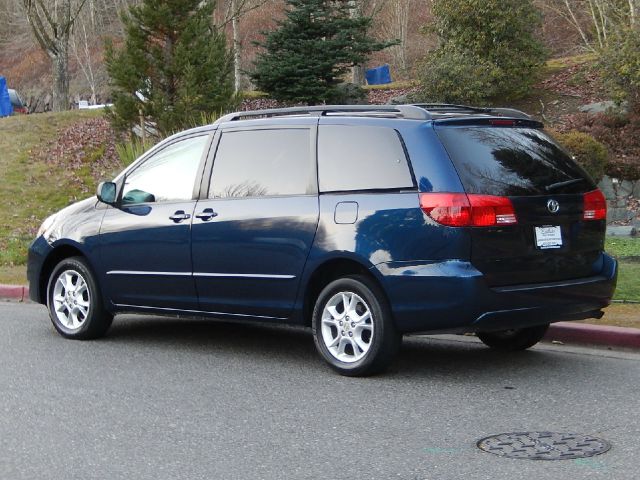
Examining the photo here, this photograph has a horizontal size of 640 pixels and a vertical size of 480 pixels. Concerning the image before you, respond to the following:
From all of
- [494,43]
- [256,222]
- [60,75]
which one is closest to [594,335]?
[256,222]

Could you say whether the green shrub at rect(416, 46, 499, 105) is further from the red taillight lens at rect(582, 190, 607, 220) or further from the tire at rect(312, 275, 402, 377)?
the tire at rect(312, 275, 402, 377)

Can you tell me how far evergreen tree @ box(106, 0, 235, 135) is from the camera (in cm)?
2005

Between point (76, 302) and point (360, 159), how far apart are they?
10.4ft

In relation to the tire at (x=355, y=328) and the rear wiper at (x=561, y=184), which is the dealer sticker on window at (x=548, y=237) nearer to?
the rear wiper at (x=561, y=184)

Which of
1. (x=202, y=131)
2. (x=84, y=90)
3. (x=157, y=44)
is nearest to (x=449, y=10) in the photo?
(x=157, y=44)

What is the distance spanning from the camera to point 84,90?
67.8 metres

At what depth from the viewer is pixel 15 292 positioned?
1230 cm

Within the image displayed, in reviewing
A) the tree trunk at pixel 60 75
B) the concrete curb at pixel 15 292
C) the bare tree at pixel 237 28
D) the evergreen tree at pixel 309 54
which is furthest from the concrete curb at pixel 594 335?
the tree trunk at pixel 60 75

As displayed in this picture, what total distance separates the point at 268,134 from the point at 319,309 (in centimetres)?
149

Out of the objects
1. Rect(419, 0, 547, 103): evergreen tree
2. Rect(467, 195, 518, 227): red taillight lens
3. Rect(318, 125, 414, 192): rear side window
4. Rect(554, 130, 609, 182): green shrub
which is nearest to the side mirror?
Rect(318, 125, 414, 192): rear side window

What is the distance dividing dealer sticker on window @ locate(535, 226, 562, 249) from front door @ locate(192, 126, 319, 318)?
1.57 meters

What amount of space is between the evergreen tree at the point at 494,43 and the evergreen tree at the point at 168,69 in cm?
468

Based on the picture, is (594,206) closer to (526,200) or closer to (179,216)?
(526,200)

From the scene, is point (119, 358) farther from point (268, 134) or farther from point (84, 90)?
point (84, 90)
